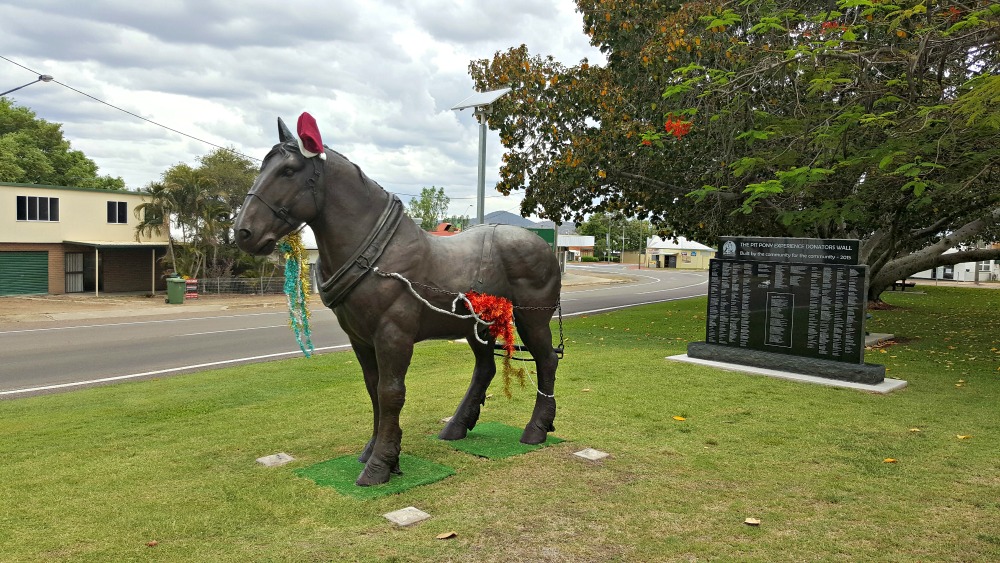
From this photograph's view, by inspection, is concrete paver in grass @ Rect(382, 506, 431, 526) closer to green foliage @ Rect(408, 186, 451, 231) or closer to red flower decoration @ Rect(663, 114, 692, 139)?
red flower decoration @ Rect(663, 114, 692, 139)

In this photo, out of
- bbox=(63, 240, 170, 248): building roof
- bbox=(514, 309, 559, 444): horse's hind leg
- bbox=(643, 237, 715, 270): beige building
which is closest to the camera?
bbox=(514, 309, 559, 444): horse's hind leg

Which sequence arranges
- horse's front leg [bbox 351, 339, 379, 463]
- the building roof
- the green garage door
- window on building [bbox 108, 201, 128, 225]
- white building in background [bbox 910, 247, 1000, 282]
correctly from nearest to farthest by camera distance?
1. horse's front leg [bbox 351, 339, 379, 463]
2. the green garage door
3. the building roof
4. window on building [bbox 108, 201, 128, 225]
5. white building in background [bbox 910, 247, 1000, 282]

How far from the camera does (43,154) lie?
1548 inches

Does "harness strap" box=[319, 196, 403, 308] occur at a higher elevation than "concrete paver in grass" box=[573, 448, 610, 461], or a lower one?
higher

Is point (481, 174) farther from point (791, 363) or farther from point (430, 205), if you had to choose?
point (430, 205)

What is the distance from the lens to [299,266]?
16.5 feet

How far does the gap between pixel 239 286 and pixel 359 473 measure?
25307 millimetres

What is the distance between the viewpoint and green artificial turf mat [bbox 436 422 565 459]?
18.4 ft

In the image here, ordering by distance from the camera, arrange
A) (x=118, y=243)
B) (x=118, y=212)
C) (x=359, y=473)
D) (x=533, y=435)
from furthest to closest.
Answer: (x=118, y=212)
(x=118, y=243)
(x=533, y=435)
(x=359, y=473)

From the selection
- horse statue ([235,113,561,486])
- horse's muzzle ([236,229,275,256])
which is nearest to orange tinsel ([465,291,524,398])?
horse statue ([235,113,561,486])

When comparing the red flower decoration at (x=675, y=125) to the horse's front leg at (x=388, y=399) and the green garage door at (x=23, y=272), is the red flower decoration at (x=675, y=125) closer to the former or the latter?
the horse's front leg at (x=388, y=399)

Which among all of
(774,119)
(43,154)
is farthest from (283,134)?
(43,154)

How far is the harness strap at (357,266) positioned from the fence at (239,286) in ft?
81.9

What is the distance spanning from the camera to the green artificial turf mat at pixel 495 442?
221 inches
